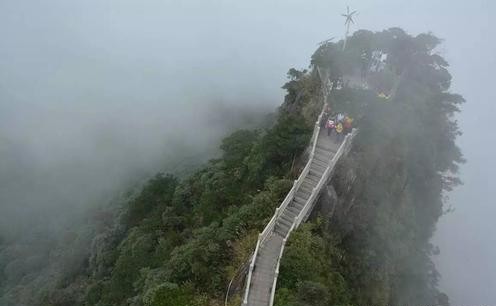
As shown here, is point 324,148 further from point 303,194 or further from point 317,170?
point 303,194

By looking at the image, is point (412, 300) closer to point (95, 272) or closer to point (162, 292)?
point (162, 292)

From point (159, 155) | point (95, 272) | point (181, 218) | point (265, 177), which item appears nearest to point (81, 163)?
point (159, 155)

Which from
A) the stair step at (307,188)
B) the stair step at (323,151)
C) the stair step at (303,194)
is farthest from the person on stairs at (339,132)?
the stair step at (303,194)

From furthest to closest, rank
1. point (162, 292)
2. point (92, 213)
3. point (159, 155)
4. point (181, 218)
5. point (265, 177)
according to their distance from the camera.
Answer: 1. point (159, 155)
2. point (92, 213)
3. point (181, 218)
4. point (265, 177)
5. point (162, 292)

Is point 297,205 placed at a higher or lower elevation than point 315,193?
lower

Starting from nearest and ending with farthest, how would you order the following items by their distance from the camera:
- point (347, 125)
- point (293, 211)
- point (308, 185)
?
point (293, 211)
point (308, 185)
point (347, 125)

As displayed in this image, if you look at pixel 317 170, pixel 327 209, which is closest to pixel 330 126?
pixel 317 170
